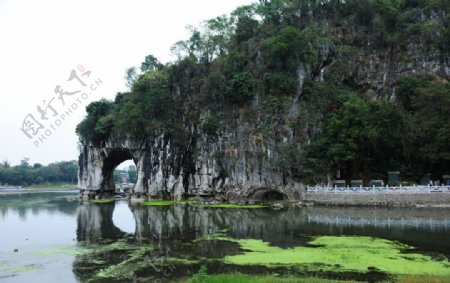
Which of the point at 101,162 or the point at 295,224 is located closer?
the point at 295,224

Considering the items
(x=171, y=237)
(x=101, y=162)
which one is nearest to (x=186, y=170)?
(x=101, y=162)

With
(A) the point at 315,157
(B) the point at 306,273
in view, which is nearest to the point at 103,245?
(B) the point at 306,273

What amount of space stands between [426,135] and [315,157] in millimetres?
10069

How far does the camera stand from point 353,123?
3934 centimetres

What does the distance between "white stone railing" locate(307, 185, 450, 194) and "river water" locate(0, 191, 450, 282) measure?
2.55 metres

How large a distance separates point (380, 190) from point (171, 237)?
20.0 meters

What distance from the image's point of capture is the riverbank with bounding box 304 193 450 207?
107 feet

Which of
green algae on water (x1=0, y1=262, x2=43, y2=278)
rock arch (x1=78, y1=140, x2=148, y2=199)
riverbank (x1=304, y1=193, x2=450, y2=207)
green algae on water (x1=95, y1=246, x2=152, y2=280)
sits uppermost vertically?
rock arch (x1=78, y1=140, x2=148, y2=199)

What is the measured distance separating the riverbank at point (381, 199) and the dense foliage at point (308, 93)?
3161 millimetres

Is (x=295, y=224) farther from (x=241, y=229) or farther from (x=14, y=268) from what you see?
(x=14, y=268)

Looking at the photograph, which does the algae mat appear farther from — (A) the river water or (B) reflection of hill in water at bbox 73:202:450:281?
(B) reflection of hill in water at bbox 73:202:450:281

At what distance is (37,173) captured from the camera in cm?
11112

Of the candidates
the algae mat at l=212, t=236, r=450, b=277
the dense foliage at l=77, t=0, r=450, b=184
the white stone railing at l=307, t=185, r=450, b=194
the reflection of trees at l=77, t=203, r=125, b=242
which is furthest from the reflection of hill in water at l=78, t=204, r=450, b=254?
the dense foliage at l=77, t=0, r=450, b=184

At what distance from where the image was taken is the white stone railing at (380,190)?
3303cm
